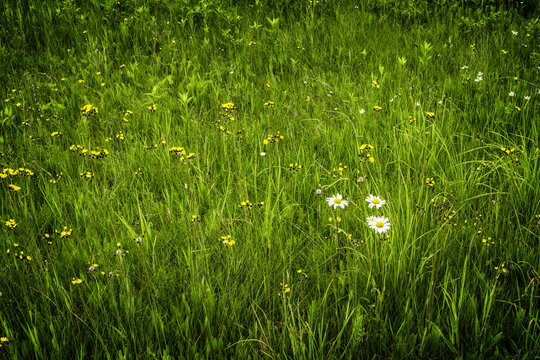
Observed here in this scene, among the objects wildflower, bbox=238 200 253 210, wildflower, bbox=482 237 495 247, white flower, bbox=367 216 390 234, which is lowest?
wildflower, bbox=482 237 495 247


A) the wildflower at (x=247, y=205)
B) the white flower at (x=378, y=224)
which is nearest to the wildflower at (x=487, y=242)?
the white flower at (x=378, y=224)

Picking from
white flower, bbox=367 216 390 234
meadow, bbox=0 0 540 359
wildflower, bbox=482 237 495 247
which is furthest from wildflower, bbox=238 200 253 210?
wildflower, bbox=482 237 495 247

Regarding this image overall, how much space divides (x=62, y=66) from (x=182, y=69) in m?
1.25

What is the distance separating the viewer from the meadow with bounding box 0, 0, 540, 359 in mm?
1471

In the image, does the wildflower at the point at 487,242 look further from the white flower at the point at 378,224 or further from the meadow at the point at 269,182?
the white flower at the point at 378,224

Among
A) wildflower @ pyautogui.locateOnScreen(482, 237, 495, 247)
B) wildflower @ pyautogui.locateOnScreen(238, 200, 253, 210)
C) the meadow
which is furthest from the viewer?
wildflower @ pyautogui.locateOnScreen(238, 200, 253, 210)

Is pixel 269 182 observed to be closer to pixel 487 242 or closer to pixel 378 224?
pixel 378 224

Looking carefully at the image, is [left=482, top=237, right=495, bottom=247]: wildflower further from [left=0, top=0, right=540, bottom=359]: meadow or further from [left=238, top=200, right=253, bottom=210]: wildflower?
[left=238, top=200, right=253, bottom=210]: wildflower

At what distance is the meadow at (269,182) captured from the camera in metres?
1.47

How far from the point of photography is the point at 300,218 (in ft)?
6.70

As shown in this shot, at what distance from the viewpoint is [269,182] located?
2127 millimetres

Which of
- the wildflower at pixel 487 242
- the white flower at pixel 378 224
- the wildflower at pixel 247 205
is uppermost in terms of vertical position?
the white flower at pixel 378 224

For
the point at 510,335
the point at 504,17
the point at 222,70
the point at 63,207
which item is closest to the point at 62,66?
the point at 222,70

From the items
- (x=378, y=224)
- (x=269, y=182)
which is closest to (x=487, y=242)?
(x=378, y=224)
